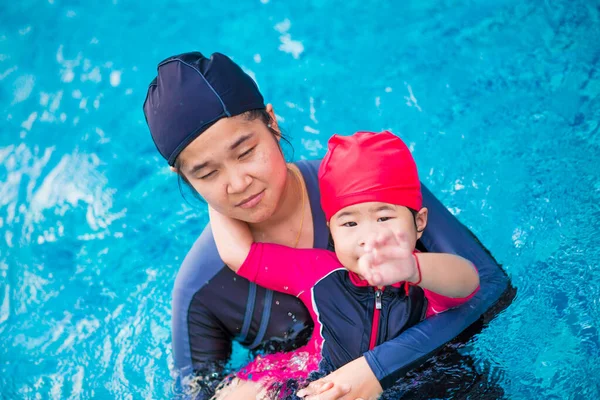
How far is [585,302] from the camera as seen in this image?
3.54 m

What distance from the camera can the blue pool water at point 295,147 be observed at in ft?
12.8

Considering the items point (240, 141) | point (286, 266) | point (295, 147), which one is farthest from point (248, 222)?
point (295, 147)

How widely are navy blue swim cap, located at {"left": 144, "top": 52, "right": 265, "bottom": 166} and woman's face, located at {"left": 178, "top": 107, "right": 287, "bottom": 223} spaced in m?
0.04

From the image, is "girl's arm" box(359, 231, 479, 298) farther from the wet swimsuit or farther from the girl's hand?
the wet swimsuit

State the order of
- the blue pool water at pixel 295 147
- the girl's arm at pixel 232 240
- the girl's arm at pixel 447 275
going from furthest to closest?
the blue pool water at pixel 295 147 → the girl's arm at pixel 232 240 → the girl's arm at pixel 447 275

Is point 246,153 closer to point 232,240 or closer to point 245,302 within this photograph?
point 232,240

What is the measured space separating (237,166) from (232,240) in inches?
15.0

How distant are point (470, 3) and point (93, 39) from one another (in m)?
3.28

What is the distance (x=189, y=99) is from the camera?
260cm

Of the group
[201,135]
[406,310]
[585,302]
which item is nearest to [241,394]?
[406,310]

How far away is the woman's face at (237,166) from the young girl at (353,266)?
207mm

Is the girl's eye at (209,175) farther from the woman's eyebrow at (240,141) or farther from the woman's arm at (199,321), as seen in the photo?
the woman's arm at (199,321)

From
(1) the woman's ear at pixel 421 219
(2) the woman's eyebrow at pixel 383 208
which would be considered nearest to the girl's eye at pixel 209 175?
(2) the woman's eyebrow at pixel 383 208

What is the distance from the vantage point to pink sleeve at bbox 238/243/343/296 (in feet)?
9.45
